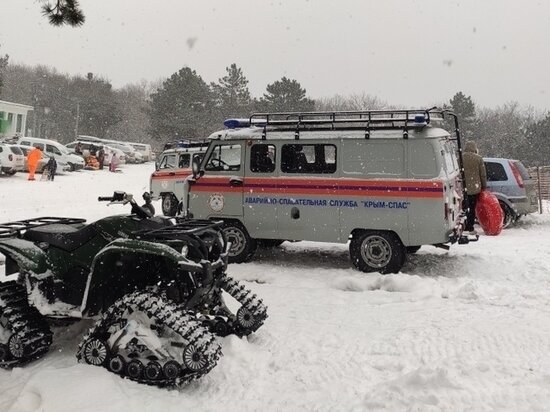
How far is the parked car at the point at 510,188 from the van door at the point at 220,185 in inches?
281

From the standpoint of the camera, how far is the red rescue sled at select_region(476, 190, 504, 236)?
399 inches

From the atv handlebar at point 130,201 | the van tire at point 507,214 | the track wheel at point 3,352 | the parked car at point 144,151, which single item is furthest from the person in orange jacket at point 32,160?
the track wheel at point 3,352

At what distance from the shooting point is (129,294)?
4473mm

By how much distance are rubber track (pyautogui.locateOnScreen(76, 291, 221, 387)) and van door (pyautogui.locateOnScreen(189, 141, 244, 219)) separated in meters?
4.78

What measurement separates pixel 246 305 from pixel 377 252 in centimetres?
377

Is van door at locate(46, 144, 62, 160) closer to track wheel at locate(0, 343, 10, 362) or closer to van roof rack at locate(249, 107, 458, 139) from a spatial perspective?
van roof rack at locate(249, 107, 458, 139)

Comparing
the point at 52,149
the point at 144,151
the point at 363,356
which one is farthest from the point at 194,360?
the point at 144,151

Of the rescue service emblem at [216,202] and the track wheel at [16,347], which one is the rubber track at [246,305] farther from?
the rescue service emblem at [216,202]

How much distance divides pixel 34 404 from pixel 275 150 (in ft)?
19.2

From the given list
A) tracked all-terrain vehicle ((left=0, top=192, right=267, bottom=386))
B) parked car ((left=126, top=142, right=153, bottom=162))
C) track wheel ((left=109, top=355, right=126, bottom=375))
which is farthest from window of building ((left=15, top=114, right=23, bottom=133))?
track wheel ((left=109, top=355, right=126, bottom=375))

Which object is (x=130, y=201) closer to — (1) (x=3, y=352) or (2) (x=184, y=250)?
(2) (x=184, y=250)

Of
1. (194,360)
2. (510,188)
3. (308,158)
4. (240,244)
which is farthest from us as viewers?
(510,188)

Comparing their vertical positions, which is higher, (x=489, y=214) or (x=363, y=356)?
(x=489, y=214)

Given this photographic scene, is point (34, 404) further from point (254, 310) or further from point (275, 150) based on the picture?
point (275, 150)
